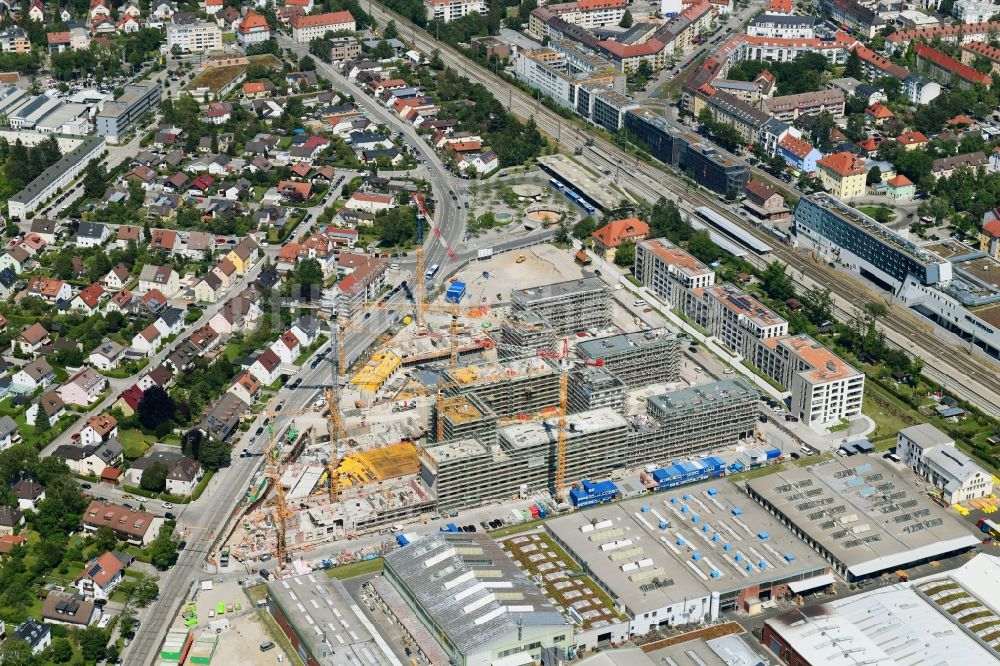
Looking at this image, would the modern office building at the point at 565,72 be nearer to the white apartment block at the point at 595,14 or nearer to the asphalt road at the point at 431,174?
the white apartment block at the point at 595,14

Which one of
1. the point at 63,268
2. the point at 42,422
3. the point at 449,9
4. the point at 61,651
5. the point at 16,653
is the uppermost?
the point at 449,9

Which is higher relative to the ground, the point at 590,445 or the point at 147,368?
the point at 590,445

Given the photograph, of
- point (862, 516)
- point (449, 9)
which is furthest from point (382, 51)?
point (862, 516)

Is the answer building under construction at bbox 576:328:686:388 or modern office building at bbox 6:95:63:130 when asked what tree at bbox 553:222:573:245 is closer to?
building under construction at bbox 576:328:686:388

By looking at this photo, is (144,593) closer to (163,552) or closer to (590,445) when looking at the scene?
(163,552)

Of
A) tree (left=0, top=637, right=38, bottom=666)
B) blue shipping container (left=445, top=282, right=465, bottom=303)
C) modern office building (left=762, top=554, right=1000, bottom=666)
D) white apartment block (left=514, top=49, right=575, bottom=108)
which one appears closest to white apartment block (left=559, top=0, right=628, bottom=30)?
white apartment block (left=514, top=49, right=575, bottom=108)

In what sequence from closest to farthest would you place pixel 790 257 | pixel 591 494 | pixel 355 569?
pixel 355 569 < pixel 591 494 < pixel 790 257

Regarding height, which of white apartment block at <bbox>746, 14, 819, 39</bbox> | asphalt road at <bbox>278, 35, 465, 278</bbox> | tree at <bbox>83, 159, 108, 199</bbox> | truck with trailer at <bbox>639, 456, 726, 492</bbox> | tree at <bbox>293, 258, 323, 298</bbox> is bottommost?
truck with trailer at <bbox>639, 456, 726, 492</bbox>

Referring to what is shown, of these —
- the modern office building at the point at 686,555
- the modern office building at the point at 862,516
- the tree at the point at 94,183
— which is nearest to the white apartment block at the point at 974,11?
the modern office building at the point at 862,516
